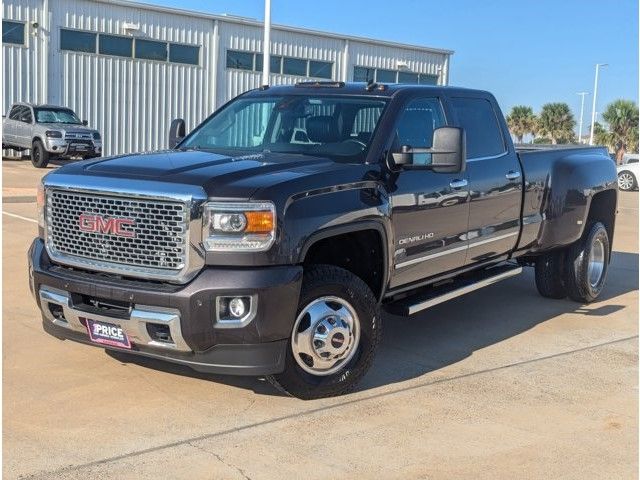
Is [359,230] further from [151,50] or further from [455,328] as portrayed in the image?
[151,50]

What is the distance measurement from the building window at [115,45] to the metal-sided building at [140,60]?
4 cm

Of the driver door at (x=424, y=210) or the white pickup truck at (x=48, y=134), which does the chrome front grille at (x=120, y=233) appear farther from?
the white pickup truck at (x=48, y=134)

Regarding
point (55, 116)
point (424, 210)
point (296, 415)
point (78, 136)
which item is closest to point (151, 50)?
point (55, 116)

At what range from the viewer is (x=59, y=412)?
14.8ft

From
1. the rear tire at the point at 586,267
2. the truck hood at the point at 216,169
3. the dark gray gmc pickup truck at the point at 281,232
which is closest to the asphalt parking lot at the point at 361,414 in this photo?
the dark gray gmc pickup truck at the point at 281,232

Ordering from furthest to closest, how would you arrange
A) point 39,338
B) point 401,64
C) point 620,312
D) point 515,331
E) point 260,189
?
1. point 401,64
2. point 620,312
3. point 515,331
4. point 39,338
5. point 260,189

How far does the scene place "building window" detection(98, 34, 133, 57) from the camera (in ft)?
92.2

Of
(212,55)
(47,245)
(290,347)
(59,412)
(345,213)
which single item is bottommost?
(59,412)

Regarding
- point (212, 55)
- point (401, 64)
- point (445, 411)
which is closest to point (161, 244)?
point (445, 411)

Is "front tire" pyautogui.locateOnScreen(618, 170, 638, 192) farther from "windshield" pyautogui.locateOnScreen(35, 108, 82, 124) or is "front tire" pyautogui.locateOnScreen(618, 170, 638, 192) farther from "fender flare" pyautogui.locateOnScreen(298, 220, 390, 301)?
"fender flare" pyautogui.locateOnScreen(298, 220, 390, 301)

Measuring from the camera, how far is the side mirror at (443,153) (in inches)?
207

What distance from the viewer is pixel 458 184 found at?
5902 mm

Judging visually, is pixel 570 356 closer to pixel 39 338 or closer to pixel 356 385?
pixel 356 385

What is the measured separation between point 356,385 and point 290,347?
0.65m
